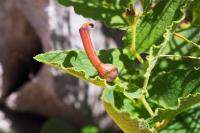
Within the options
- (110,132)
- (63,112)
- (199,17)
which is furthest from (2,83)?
(199,17)

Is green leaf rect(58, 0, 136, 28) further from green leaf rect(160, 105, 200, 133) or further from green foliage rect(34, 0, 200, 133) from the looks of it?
green leaf rect(160, 105, 200, 133)

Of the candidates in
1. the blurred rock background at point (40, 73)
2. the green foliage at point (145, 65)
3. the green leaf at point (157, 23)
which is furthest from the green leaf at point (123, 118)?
the blurred rock background at point (40, 73)

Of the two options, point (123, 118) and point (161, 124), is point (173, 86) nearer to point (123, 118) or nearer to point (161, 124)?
point (161, 124)

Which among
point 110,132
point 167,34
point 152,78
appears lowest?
point 110,132

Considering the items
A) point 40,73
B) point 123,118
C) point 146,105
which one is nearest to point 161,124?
point 146,105

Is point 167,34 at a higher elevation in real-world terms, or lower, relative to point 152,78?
higher

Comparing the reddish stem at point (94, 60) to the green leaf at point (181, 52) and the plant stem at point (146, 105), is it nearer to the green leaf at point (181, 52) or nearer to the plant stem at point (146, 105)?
the plant stem at point (146, 105)

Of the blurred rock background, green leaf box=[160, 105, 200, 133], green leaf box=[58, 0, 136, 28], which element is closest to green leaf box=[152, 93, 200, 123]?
green leaf box=[160, 105, 200, 133]

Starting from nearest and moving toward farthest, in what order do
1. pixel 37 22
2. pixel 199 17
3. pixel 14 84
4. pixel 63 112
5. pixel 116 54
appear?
1. pixel 116 54
2. pixel 199 17
3. pixel 37 22
4. pixel 63 112
5. pixel 14 84

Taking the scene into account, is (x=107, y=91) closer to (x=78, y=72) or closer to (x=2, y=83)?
(x=78, y=72)
